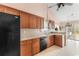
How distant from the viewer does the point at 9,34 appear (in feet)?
4.84

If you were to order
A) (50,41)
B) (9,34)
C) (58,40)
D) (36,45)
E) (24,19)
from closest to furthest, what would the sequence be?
1. (9,34)
2. (24,19)
3. (36,45)
4. (50,41)
5. (58,40)

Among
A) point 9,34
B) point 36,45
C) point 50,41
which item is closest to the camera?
point 9,34

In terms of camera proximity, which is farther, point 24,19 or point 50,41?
point 50,41

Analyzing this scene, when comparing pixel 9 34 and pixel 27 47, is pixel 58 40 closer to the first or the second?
pixel 27 47

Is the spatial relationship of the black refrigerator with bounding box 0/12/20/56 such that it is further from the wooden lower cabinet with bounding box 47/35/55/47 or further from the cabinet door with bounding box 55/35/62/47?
the cabinet door with bounding box 55/35/62/47

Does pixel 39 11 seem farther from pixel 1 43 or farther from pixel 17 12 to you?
pixel 1 43

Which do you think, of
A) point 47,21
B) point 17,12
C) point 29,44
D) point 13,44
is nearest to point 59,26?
point 47,21

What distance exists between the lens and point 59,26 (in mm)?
2801

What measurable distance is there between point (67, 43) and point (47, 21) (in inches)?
39.3

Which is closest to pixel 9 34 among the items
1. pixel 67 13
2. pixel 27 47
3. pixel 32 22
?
pixel 27 47

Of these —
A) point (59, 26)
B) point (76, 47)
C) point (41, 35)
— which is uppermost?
point (59, 26)

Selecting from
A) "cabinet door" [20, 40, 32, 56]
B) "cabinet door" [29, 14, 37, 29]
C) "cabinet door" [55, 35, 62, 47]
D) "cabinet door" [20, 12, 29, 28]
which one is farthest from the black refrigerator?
"cabinet door" [55, 35, 62, 47]

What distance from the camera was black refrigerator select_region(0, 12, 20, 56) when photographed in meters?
1.38

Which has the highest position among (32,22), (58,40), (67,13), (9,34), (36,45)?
(67,13)
